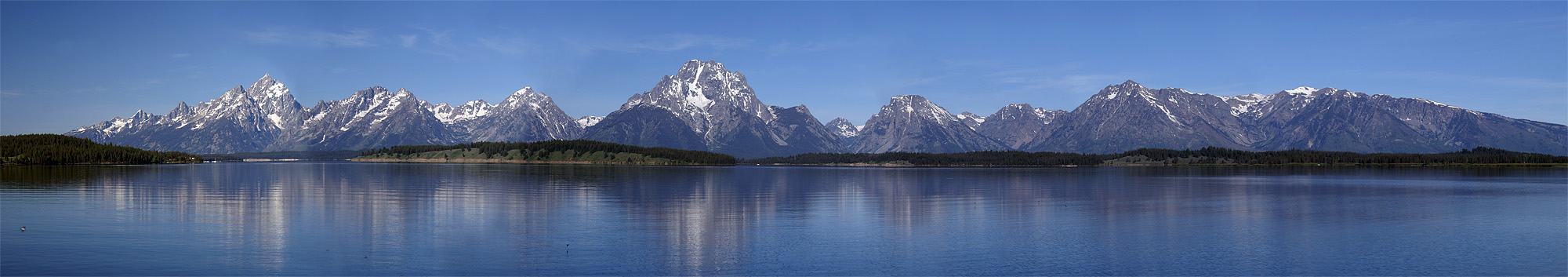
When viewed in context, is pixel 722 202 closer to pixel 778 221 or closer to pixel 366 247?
pixel 778 221

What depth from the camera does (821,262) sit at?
42.3 m

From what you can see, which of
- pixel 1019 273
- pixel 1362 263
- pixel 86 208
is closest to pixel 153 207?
pixel 86 208

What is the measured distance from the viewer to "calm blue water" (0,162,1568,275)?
40.5 meters

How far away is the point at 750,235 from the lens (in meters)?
53.8

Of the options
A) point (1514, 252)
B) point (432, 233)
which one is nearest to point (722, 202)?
point (432, 233)

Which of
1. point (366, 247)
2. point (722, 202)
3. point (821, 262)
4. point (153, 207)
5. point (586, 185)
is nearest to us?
point (821, 262)

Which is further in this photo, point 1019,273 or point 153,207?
point 153,207

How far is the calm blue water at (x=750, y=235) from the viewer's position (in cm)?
4050

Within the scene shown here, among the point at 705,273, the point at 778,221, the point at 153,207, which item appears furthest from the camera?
the point at 153,207

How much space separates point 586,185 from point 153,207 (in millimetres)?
52151

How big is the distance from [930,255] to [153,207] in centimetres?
5395

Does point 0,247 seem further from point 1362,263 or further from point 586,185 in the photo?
point 586,185

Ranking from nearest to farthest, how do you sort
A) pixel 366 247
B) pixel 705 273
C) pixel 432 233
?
1. pixel 705 273
2. pixel 366 247
3. pixel 432 233

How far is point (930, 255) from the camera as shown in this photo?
147 feet
